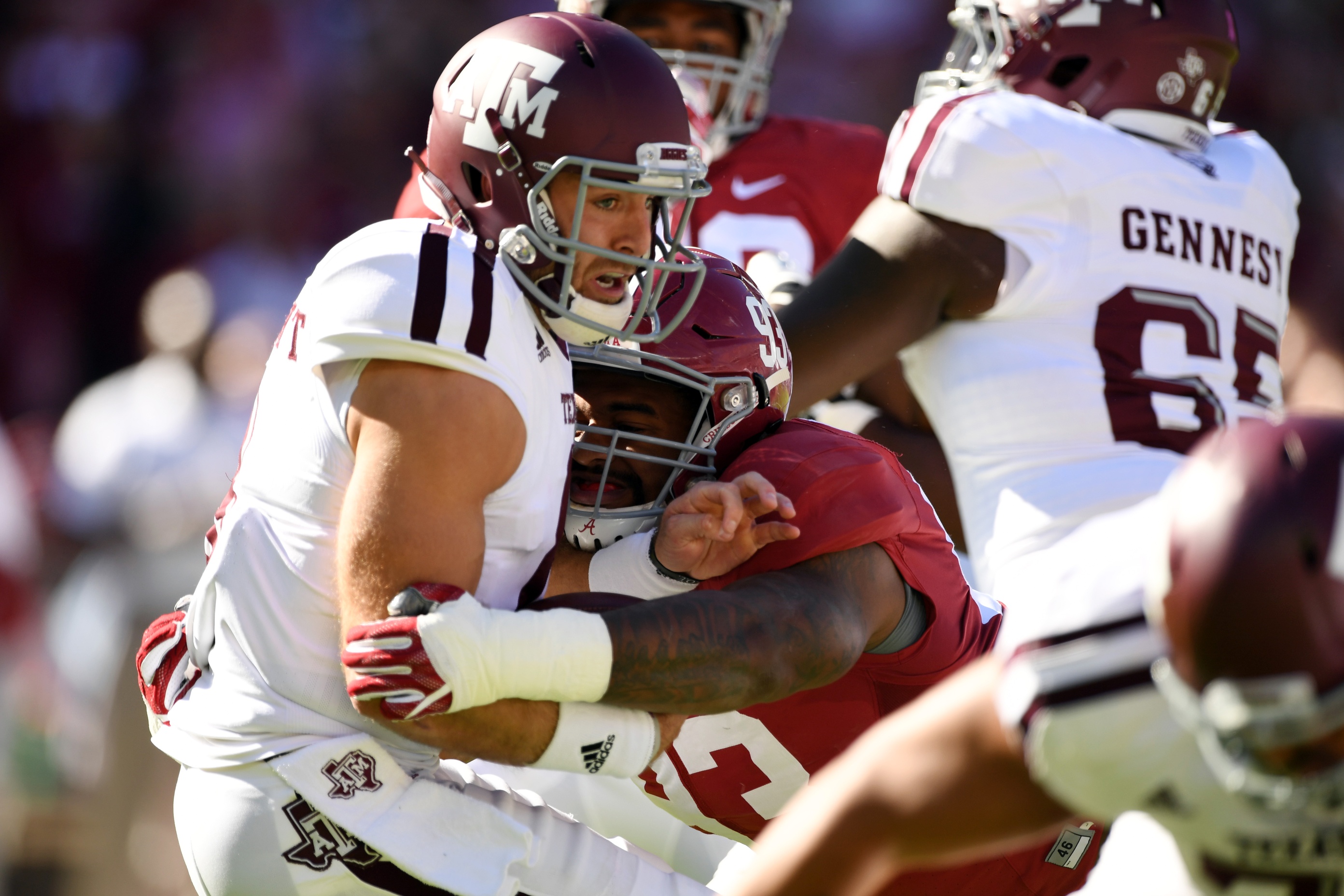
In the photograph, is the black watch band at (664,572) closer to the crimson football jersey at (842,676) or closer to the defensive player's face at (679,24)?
the crimson football jersey at (842,676)

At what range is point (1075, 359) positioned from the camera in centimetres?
372

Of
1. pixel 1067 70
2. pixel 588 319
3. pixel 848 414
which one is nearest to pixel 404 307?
pixel 588 319

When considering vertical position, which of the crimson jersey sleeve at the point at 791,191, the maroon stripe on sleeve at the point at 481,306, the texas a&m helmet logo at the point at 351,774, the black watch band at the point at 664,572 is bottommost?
the crimson jersey sleeve at the point at 791,191

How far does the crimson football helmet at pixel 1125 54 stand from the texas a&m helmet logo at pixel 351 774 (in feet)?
8.12

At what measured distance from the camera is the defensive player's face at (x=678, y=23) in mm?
5379

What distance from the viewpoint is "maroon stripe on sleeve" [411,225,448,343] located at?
2352 mm

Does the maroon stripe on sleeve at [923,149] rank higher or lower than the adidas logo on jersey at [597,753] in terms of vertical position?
higher

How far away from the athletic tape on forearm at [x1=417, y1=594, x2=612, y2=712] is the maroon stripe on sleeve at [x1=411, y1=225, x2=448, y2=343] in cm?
40

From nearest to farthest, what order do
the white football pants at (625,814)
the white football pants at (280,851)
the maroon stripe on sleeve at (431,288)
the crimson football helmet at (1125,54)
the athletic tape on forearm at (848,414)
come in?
the maroon stripe on sleeve at (431,288) → the white football pants at (280,851) → the white football pants at (625,814) → the crimson football helmet at (1125,54) → the athletic tape on forearm at (848,414)

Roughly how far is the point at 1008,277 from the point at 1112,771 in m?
2.10

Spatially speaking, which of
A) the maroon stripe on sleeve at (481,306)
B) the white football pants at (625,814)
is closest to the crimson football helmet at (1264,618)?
the maroon stripe on sleeve at (481,306)

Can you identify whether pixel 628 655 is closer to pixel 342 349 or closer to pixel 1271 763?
pixel 342 349

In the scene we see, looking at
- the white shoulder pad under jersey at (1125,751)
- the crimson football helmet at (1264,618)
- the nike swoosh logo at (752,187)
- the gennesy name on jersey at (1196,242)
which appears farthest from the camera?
the nike swoosh logo at (752,187)

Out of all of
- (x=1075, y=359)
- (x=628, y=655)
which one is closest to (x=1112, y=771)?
(x=628, y=655)
